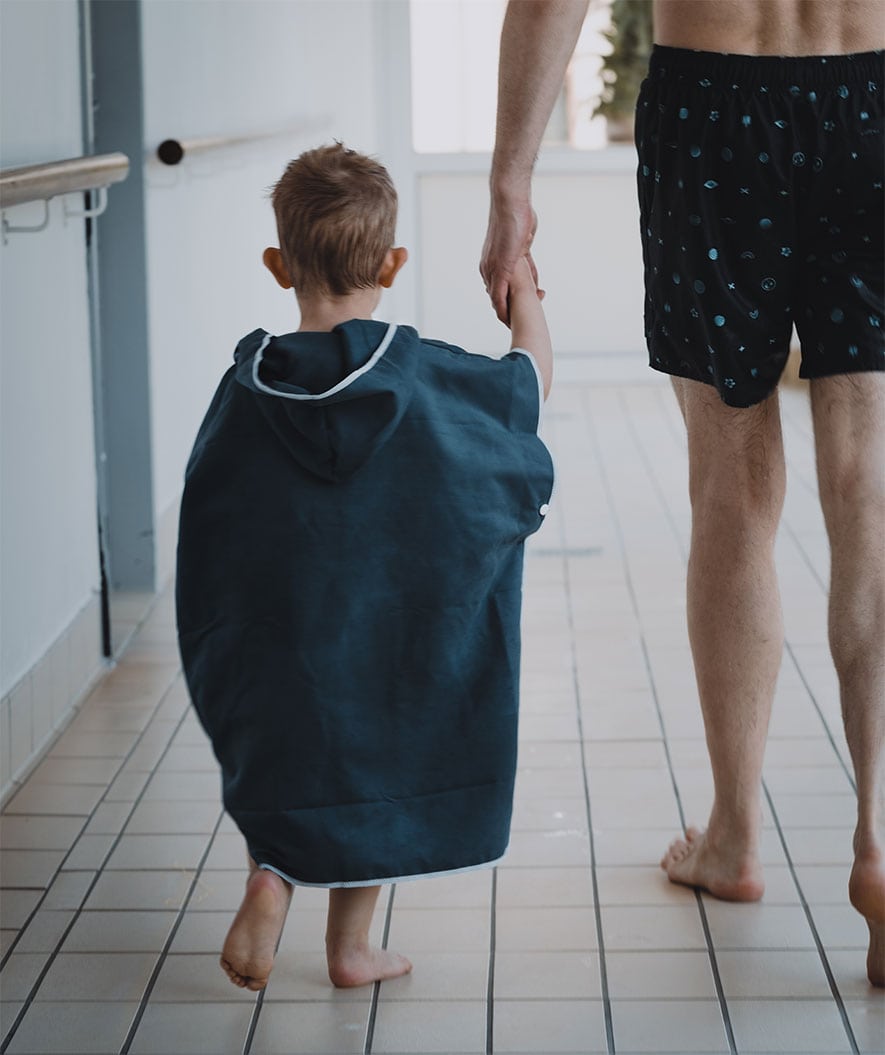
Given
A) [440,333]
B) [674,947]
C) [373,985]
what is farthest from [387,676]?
[440,333]

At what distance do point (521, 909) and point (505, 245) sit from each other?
82cm

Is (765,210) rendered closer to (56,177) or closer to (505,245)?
(505,245)

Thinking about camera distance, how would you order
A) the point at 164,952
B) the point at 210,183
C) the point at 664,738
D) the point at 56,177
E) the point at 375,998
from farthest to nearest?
the point at 210,183 → the point at 664,738 → the point at 56,177 → the point at 164,952 → the point at 375,998

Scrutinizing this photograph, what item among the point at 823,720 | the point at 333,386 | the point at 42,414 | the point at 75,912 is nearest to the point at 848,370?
the point at 333,386

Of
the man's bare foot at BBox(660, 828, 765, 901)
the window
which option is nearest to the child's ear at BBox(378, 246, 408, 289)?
the man's bare foot at BBox(660, 828, 765, 901)

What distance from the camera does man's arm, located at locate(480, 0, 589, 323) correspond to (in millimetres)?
1664

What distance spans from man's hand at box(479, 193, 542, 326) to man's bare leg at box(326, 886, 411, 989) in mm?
650

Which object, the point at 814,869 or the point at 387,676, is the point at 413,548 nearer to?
the point at 387,676

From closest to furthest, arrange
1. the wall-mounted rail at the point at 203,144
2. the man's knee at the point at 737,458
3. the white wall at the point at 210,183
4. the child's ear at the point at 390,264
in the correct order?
the child's ear at the point at 390,264
the man's knee at the point at 737,458
the wall-mounted rail at the point at 203,144
the white wall at the point at 210,183

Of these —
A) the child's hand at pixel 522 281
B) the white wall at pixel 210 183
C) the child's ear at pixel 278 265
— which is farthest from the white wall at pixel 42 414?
the child's hand at pixel 522 281

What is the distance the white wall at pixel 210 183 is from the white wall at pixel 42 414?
0.46 meters

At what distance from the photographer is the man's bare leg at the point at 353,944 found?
5.34 feet

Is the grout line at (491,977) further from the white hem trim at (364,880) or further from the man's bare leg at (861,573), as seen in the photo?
the man's bare leg at (861,573)

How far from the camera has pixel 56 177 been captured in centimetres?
221
